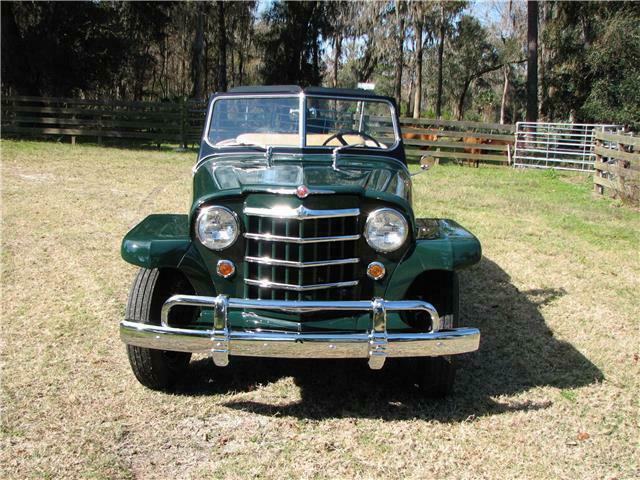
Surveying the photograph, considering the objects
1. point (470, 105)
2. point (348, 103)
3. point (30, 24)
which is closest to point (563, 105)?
point (30, 24)

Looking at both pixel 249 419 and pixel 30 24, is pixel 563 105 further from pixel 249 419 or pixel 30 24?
pixel 249 419

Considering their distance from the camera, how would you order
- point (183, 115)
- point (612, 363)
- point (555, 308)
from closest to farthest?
point (612, 363) < point (555, 308) < point (183, 115)

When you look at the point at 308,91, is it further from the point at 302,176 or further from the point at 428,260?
the point at 428,260

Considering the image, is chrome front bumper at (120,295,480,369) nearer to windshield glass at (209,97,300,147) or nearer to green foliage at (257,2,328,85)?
windshield glass at (209,97,300,147)

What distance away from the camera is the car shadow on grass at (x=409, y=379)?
11.6 feet

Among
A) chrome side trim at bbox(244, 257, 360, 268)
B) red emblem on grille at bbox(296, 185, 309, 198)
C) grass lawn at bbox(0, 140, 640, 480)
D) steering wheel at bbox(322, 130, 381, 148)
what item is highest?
steering wheel at bbox(322, 130, 381, 148)

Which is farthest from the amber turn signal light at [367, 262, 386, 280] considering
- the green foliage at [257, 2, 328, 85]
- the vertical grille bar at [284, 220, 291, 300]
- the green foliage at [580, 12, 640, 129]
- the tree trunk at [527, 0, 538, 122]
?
the green foliage at [257, 2, 328, 85]

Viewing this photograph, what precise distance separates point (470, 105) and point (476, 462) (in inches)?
2107

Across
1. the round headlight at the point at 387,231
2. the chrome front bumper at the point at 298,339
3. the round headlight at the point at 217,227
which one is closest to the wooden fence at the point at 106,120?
the round headlight at the point at 387,231

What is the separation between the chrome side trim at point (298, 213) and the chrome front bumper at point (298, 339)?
456 millimetres

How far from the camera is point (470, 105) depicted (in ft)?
175

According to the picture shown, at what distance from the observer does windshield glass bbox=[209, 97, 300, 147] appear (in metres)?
4.41

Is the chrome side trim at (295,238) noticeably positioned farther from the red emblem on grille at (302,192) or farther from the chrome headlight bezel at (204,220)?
the red emblem on grille at (302,192)

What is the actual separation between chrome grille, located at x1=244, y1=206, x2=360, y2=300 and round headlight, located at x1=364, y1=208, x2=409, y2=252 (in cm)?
8
